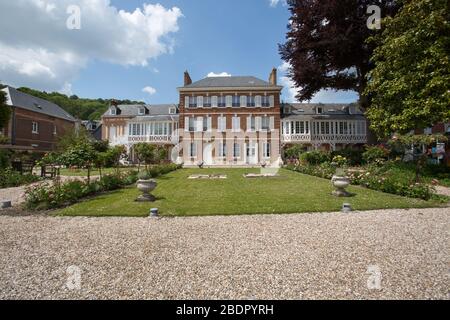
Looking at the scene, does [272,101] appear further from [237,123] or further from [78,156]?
[78,156]

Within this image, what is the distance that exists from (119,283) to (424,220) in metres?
6.65

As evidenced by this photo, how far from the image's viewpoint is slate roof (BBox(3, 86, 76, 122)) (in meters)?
29.5

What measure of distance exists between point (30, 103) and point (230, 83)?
27.5 m

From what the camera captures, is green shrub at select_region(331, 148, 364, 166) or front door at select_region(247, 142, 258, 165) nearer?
green shrub at select_region(331, 148, 364, 166)

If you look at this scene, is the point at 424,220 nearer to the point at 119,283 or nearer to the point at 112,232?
the point at 119,283

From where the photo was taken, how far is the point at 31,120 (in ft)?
105

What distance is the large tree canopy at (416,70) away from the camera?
1105cm

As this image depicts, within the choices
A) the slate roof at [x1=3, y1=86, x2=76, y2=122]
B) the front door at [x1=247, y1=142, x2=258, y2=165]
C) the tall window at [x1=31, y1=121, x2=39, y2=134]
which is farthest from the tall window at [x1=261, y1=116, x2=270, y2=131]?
the tall window at [x1=31, y1=121, x2=39, y2=134]

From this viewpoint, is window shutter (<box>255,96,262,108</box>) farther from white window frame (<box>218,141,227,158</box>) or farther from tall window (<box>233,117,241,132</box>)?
white window frame (<box>218,141,227,158</box>)

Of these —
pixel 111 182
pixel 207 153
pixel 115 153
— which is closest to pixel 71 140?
pixel 115 153

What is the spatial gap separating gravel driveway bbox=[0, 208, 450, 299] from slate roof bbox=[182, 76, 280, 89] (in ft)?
79.7

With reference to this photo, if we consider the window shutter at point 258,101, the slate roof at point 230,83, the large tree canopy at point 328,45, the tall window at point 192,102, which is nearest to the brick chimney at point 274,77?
the slate roof at point 230,83

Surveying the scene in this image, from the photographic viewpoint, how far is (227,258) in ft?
12.1
